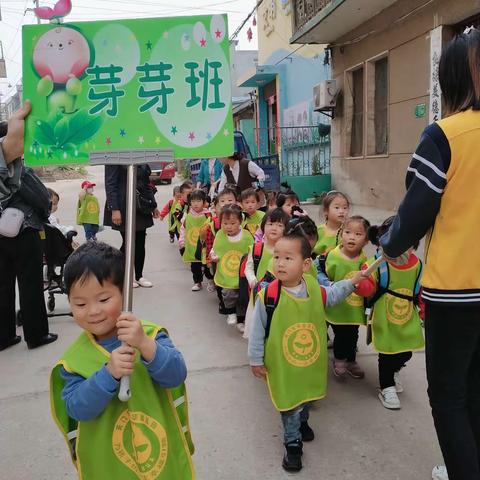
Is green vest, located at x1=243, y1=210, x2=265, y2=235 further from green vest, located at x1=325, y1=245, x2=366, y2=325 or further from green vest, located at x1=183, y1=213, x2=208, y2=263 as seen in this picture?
green vest, located at x1=325, y1=245, x2=366, y2=325

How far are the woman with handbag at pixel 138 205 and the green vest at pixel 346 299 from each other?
7.28 feet

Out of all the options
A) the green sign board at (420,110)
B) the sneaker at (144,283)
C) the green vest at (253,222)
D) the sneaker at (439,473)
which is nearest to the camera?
the sneaker at (439,473)

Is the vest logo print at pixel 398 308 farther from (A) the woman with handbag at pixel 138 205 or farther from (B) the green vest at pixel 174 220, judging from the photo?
(B) the green vest at pixel 174 220

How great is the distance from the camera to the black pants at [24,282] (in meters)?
4.04

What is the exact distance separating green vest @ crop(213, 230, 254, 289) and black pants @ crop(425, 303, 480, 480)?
2.69 metres

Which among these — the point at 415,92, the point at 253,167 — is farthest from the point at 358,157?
the point at 253,167

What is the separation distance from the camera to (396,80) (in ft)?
28.8

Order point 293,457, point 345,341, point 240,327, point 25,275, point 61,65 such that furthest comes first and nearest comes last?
point 240,327, point 25,275, point 345,341, point 293,457, point 61,65

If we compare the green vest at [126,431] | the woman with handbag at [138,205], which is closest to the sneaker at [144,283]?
the woman with handbag at [138,205]

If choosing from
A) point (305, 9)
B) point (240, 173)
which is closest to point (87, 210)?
point (240, 173)

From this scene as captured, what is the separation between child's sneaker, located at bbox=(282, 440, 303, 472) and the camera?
2463mm

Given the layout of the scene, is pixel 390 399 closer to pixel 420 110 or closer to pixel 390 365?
pixel 390 365

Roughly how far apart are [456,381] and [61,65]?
6.11ft

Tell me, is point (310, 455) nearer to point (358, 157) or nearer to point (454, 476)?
point (454, 476)
